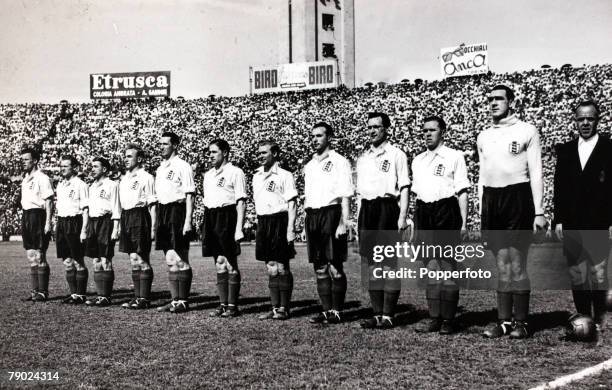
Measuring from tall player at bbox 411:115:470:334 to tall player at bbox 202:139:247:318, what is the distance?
2.13 m

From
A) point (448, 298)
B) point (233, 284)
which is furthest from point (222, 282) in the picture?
point (448, 298)

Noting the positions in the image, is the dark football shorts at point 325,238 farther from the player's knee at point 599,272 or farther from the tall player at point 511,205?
the player's knee at point 599,272

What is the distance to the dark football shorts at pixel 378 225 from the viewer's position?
566 cm

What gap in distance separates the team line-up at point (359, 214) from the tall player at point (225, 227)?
Answer: 13 millimetres

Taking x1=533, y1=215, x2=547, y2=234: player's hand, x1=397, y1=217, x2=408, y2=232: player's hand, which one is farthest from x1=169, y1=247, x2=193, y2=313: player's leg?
x1=533, y1=215, x2=547, y2=234: player's hand

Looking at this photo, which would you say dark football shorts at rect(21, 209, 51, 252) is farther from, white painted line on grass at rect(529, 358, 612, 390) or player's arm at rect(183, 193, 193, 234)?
white painted line on grass at rect(529, 358, 612, 390)

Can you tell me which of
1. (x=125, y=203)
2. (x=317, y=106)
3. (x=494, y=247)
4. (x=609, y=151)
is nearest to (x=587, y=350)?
(x=494, y=247)

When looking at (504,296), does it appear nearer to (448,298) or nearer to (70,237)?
(448,298)

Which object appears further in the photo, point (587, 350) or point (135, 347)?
point (135, 347)

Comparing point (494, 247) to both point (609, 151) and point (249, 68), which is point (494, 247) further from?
point (249, 68)

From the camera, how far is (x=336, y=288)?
6.00 m

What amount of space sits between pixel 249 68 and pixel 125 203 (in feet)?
86.8

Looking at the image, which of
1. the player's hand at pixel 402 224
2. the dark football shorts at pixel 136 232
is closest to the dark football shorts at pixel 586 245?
the player's hand at pixel 402 224

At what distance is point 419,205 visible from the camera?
5535mm
